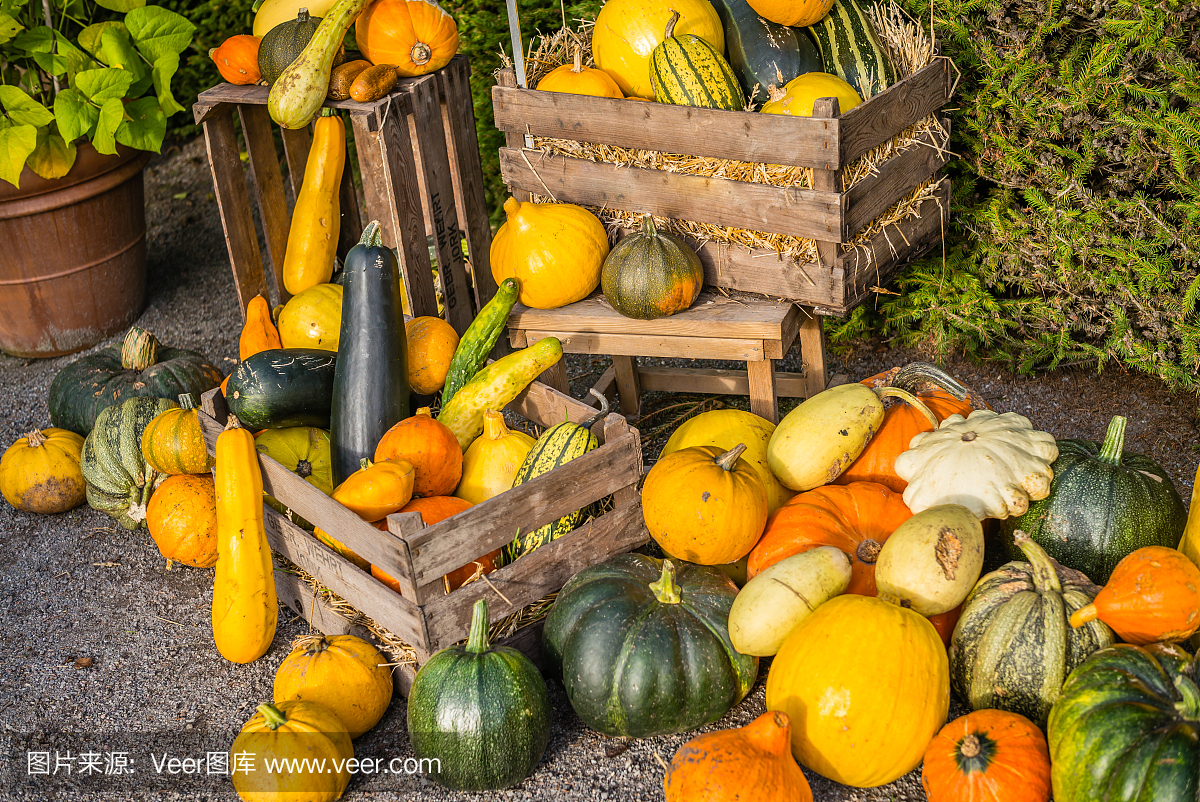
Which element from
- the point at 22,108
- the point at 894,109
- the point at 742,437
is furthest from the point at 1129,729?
the point at 22,108

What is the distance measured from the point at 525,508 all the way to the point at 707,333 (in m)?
1.00

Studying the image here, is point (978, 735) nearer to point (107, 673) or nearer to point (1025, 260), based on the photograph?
point (1025, 260)

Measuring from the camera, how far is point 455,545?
2.75m

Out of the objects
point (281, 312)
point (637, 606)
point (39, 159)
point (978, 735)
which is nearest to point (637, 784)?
point (637, 606)

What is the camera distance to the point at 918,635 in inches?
96.4

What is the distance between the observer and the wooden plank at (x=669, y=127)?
10.3 feet

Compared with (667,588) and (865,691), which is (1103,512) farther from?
(667,588)

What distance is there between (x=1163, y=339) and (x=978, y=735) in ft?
7.07

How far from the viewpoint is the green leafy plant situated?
4.76m

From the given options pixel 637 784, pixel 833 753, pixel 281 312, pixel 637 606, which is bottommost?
pixel 637 784

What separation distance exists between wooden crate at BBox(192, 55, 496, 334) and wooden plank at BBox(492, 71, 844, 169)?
367mm

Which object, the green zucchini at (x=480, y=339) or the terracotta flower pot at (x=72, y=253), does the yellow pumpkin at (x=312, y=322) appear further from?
the terracotta flower pot at (x=72, y=253)

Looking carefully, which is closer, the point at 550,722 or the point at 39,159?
the point at 550,722

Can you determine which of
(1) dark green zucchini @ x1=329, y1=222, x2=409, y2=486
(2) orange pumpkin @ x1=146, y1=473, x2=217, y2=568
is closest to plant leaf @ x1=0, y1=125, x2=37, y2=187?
(2) orange pumpkin @ x1=146, y1=473, x2=217, y2=568
